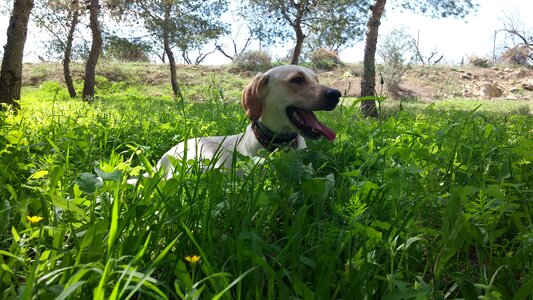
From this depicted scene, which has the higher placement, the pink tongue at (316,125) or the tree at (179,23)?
the tree at (179,23)

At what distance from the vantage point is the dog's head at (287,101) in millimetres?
3510

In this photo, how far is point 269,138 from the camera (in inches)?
126

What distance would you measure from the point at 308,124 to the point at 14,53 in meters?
7.13

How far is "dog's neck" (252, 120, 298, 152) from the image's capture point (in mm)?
3194

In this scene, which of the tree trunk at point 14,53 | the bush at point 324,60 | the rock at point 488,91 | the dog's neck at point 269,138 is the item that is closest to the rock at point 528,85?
the rock at point 488,91

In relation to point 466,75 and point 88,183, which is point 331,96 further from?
point 466,75

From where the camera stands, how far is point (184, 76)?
31969 mm

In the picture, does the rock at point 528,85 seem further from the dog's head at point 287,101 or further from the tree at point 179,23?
the dog's head at point 287,101

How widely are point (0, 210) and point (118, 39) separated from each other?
786 inches

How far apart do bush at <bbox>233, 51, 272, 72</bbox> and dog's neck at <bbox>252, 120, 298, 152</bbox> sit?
3187 centimetres

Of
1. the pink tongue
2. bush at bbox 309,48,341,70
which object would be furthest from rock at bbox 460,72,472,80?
the pink tongue

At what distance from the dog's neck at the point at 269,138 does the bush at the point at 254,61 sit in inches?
1255

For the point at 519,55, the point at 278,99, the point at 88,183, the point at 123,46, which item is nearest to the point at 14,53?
the point at 278,99

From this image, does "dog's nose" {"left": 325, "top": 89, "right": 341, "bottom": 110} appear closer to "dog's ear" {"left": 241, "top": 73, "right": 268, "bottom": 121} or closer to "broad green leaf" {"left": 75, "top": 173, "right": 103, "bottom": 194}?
"dog's ear" {"left": 241, "top": 73, "right": 268, "bottom": 121}
